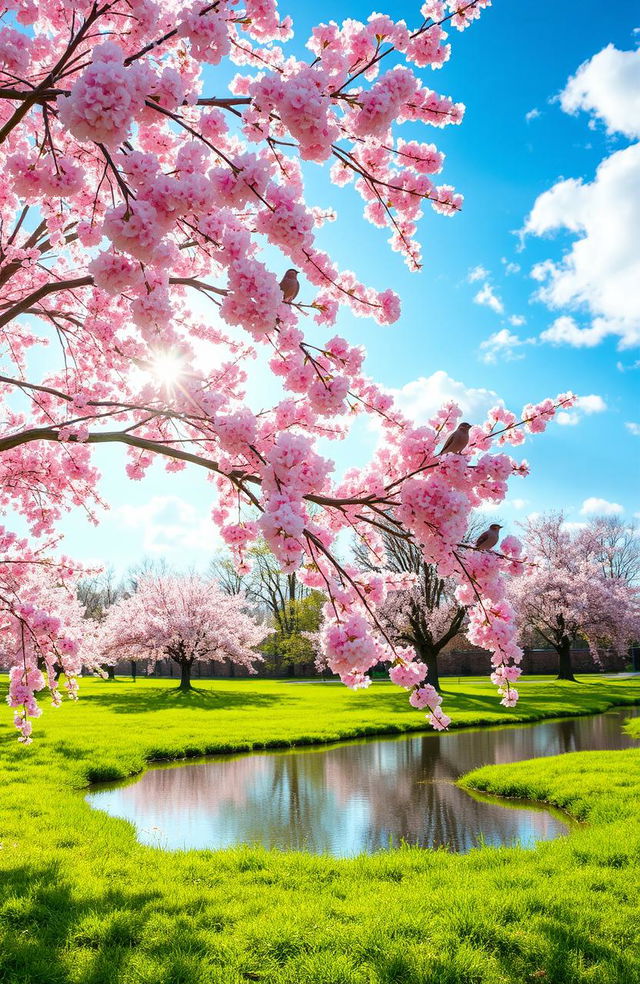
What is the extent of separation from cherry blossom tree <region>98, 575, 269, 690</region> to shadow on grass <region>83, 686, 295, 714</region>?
4.92 ft

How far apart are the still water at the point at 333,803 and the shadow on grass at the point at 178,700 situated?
1021 cm

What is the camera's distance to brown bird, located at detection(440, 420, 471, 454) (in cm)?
392

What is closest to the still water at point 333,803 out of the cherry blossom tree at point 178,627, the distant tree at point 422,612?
the distant tree at point 422,612

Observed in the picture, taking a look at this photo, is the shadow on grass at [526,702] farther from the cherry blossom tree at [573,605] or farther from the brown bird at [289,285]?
the brown bird at [289,285]

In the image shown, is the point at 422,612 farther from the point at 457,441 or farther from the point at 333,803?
the point at 457,441

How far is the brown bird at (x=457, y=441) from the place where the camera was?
3.92 metres

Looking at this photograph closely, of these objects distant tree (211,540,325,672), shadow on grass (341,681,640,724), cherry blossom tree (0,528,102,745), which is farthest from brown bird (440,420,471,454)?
distant tree (211,540,325,672)

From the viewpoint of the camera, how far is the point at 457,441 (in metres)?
3.95

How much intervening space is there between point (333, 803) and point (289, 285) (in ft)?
26.8

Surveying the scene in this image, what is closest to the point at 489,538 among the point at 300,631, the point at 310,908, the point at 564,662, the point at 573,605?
the point at 310,908

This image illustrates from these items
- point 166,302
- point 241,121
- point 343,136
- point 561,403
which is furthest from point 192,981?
point 343,136

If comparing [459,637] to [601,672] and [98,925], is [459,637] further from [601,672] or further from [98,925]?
[98,925]

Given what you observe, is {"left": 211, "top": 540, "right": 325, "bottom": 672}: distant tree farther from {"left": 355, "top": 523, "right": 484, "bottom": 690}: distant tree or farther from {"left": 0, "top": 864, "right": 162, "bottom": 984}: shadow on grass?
{"left": 0, "top": 864, "right": 162, "bottom": 984}: shadow on grass

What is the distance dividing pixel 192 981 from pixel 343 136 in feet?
19.7
